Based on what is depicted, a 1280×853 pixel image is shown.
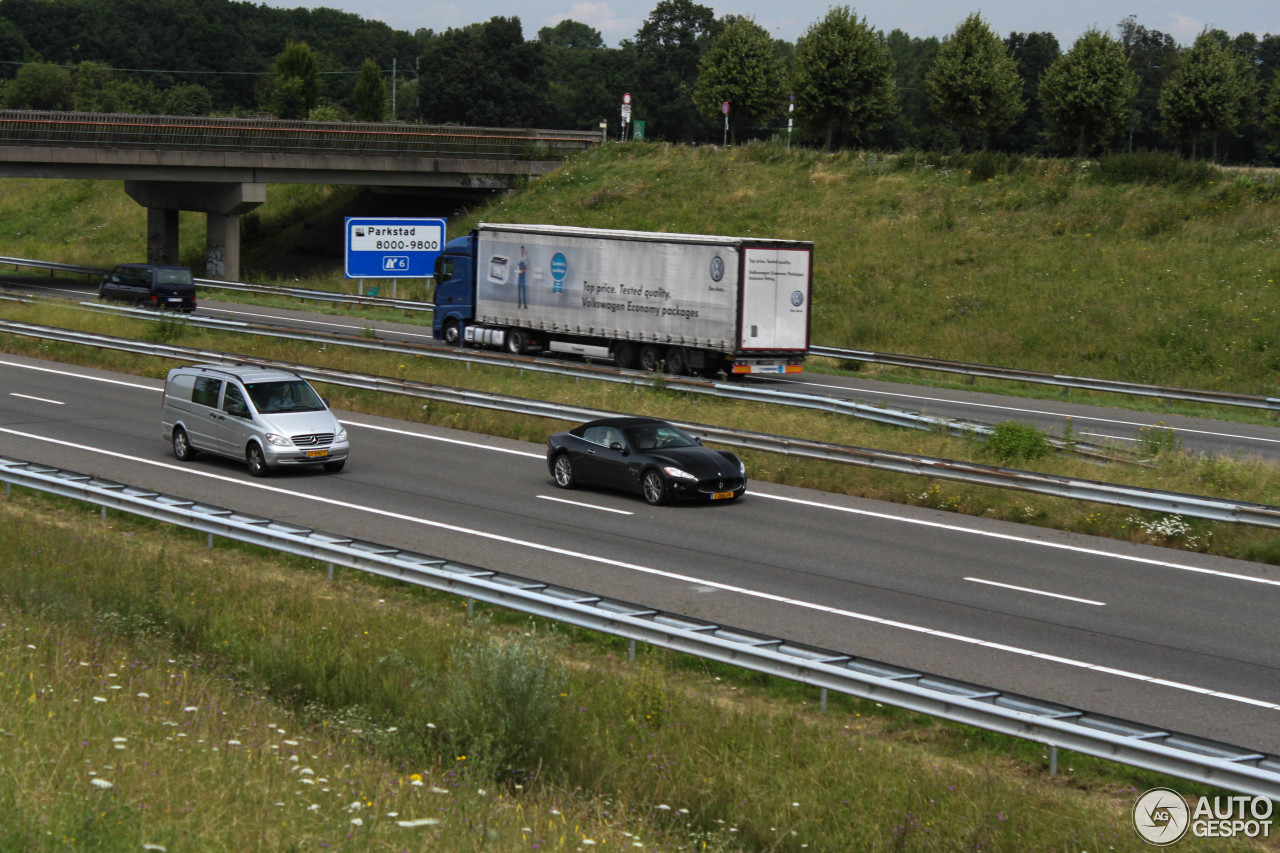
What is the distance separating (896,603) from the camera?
566 inches

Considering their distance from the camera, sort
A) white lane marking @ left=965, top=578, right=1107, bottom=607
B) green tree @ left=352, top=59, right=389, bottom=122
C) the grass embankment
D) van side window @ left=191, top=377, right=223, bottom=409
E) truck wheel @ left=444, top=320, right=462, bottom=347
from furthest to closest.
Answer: green tree @ left=352, top=59, right=389, bottom=122 < truck wheel @ left=444, top=320, right=462, bottom=347 < van side window @ left=191, top=377, right=223, bottom=409 < white lane marking @ left=965, top=578, right=1107, bottom=607 < the grass embankment

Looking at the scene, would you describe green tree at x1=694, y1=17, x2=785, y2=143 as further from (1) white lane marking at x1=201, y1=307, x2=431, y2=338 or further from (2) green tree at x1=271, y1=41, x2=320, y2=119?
(2) green tree at x1=271, y1=41, x2=320, y2=119

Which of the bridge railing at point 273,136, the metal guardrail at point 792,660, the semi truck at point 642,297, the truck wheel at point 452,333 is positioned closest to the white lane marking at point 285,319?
the truck wheel at point 452,333

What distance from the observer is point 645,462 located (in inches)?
784

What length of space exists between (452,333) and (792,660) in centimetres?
3215

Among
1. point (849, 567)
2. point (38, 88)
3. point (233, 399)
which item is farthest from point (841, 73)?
point (38, 88)

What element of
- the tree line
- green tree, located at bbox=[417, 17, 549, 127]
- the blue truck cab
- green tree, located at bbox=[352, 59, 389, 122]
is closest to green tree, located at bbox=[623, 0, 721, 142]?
the tree line

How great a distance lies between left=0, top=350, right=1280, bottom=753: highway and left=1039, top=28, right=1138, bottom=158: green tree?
45673 mm

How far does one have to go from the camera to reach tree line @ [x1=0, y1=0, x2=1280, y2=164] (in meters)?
62.1

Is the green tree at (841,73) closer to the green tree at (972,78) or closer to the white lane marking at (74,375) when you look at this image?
the green tree at (972,78)

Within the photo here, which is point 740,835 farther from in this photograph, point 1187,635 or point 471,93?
point 471,93

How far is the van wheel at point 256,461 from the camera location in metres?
21.3

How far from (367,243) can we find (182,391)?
95.4 ft

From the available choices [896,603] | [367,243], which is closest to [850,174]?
[367,243]
